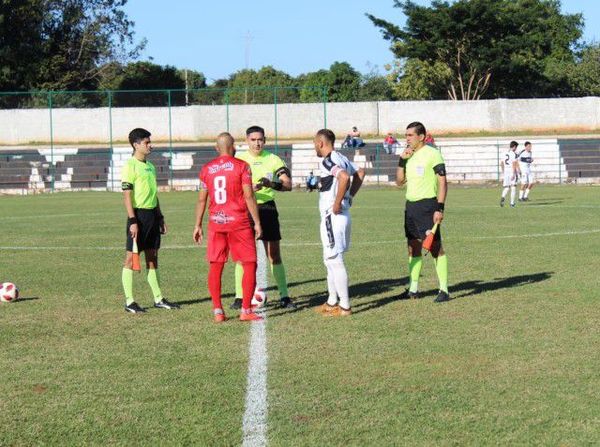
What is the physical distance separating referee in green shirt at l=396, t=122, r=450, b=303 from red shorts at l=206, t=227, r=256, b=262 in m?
2.31

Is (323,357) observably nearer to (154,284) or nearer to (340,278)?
(340,278)

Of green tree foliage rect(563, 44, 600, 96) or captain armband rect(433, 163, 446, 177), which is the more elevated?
green tree foliage rect(563, 44, 600, 96)

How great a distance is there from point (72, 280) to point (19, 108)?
35803mm

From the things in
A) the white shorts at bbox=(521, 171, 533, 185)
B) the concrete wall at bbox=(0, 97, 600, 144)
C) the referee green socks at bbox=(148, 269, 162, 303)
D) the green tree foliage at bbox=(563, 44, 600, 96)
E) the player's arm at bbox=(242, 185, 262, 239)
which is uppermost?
the green tree foliage at bbox=(563, 44, 600, 96)

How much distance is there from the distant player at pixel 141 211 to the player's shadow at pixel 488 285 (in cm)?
325

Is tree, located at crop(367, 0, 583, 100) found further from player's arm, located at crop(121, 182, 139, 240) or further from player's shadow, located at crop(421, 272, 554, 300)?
player's arm, located at crop(121, 182, 139, 240)

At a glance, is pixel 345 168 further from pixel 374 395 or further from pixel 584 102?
pixel 584 102

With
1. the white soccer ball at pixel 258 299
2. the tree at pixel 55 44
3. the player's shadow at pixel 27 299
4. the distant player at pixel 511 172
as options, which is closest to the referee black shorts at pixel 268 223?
the white soccer ball at pixel 258 299

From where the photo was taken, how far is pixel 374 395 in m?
7.30

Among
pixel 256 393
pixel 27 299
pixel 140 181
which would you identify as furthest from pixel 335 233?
pixel 27 299

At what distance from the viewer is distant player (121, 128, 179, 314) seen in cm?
1116

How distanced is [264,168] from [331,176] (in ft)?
3.65

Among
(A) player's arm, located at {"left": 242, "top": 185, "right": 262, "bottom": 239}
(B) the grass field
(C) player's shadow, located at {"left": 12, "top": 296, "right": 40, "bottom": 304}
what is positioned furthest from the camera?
(C) player's shadow, located at {"left": 12, "top": 296, "right": 40, "bottom": 304}

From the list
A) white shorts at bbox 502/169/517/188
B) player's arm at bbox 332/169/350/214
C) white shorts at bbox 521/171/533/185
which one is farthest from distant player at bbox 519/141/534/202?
player's arm at bbox 332/169/350/214
